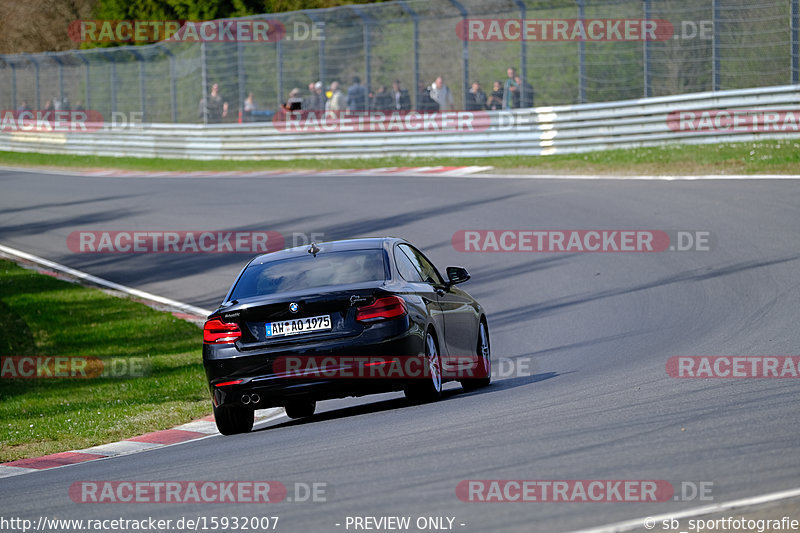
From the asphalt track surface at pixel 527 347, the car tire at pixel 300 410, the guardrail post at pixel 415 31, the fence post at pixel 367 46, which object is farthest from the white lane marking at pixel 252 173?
the car tire at pixel 300 410

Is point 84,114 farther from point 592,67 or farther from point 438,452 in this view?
point 438,452

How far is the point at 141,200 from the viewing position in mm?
28172

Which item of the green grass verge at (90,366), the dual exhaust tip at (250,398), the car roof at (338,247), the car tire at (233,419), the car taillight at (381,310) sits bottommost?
the green grass verge at (90,366)

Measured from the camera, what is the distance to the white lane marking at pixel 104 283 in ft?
60.9

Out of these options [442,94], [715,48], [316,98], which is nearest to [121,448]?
[715,48]

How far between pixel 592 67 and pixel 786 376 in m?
18.9

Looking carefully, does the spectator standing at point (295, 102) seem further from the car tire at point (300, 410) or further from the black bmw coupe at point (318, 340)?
the black bmw coupe at point (318, 340)

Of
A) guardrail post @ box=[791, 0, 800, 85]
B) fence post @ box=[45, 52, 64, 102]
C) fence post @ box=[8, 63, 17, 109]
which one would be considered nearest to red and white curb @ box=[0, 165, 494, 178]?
Result: fence post @ box=[45, 52, 64, 102]

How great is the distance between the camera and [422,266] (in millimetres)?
11297

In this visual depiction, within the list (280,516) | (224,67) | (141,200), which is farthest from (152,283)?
(224,67)

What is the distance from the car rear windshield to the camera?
396 inches

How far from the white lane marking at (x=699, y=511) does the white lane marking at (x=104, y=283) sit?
12.7 metres

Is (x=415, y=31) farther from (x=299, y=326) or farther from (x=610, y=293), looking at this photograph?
(x=299, y=326)

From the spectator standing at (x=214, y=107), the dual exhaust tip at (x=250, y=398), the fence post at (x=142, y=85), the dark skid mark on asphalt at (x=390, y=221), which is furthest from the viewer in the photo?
the fence post at (x=142, y=85)
